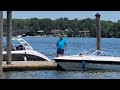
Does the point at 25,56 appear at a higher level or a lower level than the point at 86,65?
higher

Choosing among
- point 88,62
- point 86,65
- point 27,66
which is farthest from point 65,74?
point 27,66

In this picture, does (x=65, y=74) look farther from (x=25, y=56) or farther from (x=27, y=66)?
(x=25, y=56)

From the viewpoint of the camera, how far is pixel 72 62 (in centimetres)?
2447

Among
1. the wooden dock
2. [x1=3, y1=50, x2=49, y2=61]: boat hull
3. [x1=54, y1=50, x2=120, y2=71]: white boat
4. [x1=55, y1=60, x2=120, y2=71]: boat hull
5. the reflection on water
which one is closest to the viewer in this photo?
the reflection on water

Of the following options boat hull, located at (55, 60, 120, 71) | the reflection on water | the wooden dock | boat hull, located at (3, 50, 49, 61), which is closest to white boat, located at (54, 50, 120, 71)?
boat hull, located at (55, 60, 120, 71)

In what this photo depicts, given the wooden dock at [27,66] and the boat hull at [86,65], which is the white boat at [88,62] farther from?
the wooden dock at [27,66]

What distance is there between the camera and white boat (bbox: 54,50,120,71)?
24094mm

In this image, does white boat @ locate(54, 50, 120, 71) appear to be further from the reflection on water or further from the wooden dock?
the wooden dock

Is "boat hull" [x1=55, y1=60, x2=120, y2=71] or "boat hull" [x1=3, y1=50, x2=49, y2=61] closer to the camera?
"boat hull" [x1=55, y1=60, x2=120, y2=71]

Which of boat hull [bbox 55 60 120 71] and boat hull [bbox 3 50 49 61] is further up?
boat hull [bbox 3 50 49 61]

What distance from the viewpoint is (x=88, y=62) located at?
24.4 metres
